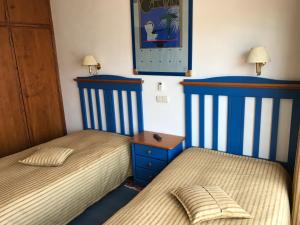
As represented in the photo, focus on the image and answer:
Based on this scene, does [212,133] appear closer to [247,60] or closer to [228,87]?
[228,87]

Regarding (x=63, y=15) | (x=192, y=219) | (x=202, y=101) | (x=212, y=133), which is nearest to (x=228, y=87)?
(x=202, y=101)

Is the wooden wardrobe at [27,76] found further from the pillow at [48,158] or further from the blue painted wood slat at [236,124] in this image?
the blue painted wood slat at [236,124]

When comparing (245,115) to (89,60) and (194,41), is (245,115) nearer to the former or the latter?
(194,41)

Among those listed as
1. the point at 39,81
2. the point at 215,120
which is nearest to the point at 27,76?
the point at 39,81

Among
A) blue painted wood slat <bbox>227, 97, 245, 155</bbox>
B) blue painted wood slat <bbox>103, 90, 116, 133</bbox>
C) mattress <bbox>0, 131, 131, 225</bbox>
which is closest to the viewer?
mattress <bbox>0, 131, 131, 225</bbox>

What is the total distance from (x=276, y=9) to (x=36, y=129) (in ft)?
9.76

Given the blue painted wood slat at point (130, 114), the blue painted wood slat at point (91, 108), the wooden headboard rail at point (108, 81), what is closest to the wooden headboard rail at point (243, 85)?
the wooden headboard rail at point (108, 81)

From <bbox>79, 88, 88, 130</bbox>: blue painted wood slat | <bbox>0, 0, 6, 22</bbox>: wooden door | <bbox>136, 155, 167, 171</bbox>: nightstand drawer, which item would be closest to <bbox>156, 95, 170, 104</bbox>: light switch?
<bbox>136, 155, 167, 171</bbox>: nightstand drawer

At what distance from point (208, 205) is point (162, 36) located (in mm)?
1666

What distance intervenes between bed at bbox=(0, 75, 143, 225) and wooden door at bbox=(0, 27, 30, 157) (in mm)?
518

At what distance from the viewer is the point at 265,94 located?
2088mm

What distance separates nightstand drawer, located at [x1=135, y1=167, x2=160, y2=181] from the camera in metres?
2.63

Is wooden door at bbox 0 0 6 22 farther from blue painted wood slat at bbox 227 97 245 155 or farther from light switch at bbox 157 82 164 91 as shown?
blue painted wood slat at bbox 227 97 245 155

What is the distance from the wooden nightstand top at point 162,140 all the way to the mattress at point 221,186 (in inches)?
6.8
